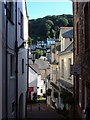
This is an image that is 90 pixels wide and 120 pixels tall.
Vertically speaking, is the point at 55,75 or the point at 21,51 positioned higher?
the point at 21,51

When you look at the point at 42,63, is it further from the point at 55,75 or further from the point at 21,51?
the point at 21,51

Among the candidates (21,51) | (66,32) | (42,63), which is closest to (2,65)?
(21,51)

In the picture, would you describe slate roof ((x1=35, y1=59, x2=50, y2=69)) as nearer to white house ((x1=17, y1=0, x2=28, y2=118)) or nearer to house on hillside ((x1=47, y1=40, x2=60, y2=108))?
house on hillside ((x1=47, y1=40, x2=60, y2=108))

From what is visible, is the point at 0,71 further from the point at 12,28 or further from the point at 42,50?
the point at 42,50

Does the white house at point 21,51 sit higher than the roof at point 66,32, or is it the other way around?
the roof at point 66,32

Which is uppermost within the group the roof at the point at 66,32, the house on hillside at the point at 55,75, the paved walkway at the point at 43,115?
the roof at the point at 66,32

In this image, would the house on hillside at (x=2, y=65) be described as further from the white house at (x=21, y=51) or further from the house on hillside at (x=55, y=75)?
the house on hillside at (x=55, y=75)

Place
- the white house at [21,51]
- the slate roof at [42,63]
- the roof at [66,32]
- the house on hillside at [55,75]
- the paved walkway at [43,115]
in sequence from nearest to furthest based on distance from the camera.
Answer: the white house at [21,51] < the paved walkway at [43,115] < the roof at [66,32] < the house on hillside at [55,75] < the slate roof at [42,63]

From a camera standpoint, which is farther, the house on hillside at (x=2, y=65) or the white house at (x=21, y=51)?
the white house at (x=21, y=51)

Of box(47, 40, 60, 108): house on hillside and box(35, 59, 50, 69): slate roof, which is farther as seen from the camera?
box(35, 59, 50, 69): slate roof

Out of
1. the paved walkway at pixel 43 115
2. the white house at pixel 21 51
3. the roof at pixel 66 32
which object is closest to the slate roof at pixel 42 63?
the roof at pixel 66 32

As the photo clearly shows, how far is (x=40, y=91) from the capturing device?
6188 cm

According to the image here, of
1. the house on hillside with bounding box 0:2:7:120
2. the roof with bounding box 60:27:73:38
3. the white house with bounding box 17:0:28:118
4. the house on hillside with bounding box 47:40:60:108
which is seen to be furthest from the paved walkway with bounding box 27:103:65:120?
the house on hillside with bounding box 0:2:7:120

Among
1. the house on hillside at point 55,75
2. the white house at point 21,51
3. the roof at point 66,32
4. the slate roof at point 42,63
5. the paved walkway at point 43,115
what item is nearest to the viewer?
the white house at point 21,51
